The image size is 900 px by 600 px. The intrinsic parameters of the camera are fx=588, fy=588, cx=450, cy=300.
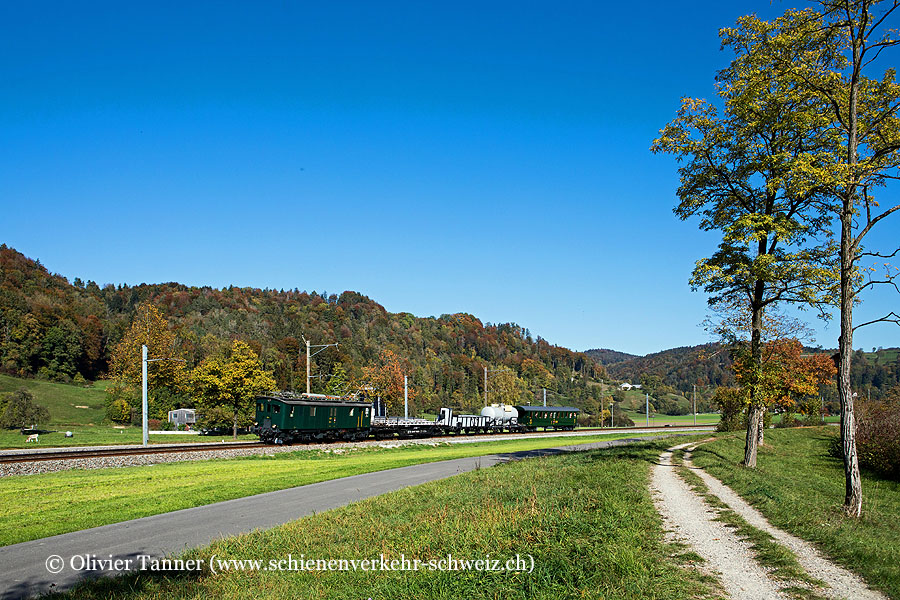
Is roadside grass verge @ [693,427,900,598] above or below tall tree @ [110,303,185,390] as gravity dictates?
below

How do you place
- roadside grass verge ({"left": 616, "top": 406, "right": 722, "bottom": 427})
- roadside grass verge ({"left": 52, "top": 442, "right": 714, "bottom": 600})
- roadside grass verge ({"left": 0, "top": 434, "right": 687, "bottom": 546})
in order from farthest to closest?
roadside grass verge ({"left": 616, "top": 406, "right": 722, "bottom": 427}) < roadside grass verge ({"left": 0, "top": 434, "right": 687, "bottom": 546}) < roadside grass verge ({"left": 52, "top": 442, "right": 714, "bottom": 600})

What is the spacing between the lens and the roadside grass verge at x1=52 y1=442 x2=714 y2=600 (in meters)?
7.65

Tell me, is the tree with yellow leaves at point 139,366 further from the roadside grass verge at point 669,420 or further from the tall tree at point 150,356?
the roadside grass verge at point 669,420

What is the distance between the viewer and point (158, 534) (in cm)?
1209

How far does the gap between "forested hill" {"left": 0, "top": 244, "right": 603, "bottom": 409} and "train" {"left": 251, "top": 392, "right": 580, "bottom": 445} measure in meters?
40.8

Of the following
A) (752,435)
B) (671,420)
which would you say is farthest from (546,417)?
(671,420)

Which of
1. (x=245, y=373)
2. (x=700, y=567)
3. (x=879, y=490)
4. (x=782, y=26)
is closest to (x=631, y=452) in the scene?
(x=879, y=490)

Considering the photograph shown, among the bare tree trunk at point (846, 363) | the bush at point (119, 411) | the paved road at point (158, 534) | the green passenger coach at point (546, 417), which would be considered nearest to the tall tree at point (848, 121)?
the bare tree trunk at point (846, 363)

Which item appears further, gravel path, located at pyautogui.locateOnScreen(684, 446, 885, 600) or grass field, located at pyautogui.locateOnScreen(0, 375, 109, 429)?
grass field, located at pyautogui.locateOnScreen(0, 375, 109, 429)

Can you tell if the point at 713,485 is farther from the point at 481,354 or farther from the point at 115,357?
the point at 481,354

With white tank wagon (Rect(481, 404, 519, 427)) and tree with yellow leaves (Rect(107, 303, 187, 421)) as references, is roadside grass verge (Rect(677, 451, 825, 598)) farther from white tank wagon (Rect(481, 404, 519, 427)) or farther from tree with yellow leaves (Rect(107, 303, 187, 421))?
tree with yellow leaves (Rect(107, 303, 187, 421))

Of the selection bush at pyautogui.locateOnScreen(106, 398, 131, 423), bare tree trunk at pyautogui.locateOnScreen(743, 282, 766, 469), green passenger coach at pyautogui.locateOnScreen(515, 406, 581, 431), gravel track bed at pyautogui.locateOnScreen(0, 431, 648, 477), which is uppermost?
bare tree trunk at pyautogui.locateOnScreen(743, 282, 766, 469)

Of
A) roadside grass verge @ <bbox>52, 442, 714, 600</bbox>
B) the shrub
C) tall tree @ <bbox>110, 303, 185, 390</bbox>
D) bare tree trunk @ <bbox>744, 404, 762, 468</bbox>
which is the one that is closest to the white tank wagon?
tall tree @ <bbox>110, 303, 185, 390</bbox>

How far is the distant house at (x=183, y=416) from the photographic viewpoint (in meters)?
71.1
